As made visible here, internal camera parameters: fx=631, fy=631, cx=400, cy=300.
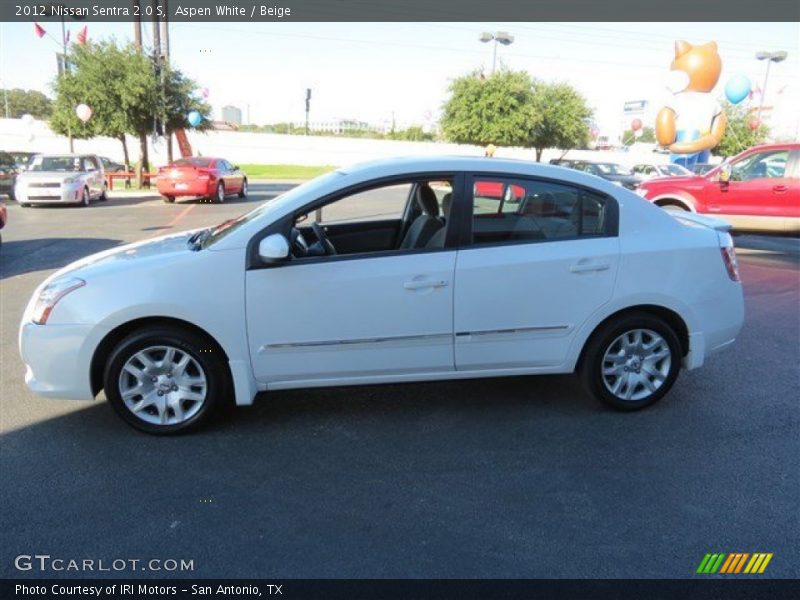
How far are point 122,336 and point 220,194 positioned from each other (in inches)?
724

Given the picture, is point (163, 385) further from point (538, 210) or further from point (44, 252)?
point (44, 252)

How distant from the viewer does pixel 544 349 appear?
4102mm

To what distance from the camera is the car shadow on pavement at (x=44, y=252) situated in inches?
360

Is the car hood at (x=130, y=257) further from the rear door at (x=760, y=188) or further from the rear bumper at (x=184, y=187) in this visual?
the rear bumper at (x=184, y=187)

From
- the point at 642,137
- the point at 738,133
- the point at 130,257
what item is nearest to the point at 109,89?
the point at 130,257

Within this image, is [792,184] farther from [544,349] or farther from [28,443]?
[28,443]

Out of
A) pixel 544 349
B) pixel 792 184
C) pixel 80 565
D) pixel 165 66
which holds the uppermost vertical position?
pixel 165 66

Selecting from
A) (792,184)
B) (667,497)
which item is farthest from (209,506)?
(792,184)

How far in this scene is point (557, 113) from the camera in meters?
38.5

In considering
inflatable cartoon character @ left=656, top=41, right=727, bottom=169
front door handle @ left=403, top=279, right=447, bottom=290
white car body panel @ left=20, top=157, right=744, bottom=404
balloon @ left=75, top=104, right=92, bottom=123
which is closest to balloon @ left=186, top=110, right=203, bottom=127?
balloon @ left=75, top=104, right=92, bottom=123

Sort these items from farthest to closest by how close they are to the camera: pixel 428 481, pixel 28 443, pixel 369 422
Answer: pixel 369 422
pixel 28 443
pixel 428 481

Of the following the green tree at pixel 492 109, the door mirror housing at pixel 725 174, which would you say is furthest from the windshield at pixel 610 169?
the door mirror housing at pixel 725 174

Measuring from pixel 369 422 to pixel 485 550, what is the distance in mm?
1444
